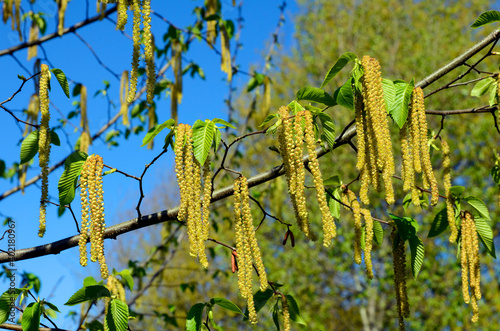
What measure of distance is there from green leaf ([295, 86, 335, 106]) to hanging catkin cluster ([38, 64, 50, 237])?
2.76ft

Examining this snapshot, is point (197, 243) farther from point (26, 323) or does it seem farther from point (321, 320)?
point (321, 320)

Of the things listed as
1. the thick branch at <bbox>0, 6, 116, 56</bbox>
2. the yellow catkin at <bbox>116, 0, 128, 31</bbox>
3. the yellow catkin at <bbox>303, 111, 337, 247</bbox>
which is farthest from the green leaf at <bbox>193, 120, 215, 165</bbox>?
the thick branch at <bbox>0, 6, 116, 56</bbox>

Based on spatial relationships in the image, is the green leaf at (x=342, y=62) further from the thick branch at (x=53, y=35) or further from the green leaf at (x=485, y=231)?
the thick branch at (x=53, y=35)

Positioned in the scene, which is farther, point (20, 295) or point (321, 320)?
point (321, 320)

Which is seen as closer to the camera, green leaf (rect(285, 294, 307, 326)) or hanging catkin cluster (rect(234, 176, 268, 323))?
Result: hanging catkin cluster (rect(234, 176, 268, 323))

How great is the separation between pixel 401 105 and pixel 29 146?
1.29 meters

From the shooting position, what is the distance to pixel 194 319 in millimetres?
1819

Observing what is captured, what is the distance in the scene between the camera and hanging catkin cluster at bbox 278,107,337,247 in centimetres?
141

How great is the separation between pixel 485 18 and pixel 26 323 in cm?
187

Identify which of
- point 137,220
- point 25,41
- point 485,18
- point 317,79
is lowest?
point 137,220

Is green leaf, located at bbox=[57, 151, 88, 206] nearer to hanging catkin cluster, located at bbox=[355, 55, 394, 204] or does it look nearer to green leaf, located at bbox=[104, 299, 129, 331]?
green leaf, located at bbox=[104, 299, 129, 331]

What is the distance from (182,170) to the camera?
1504 millimetres

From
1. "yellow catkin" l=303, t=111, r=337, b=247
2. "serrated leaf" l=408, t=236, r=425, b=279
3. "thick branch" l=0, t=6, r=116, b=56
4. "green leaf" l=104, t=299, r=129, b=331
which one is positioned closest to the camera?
"yellow catkin" l=303, t=111, r=337, b=247

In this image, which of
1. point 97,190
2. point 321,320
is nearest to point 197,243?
point 97,190
